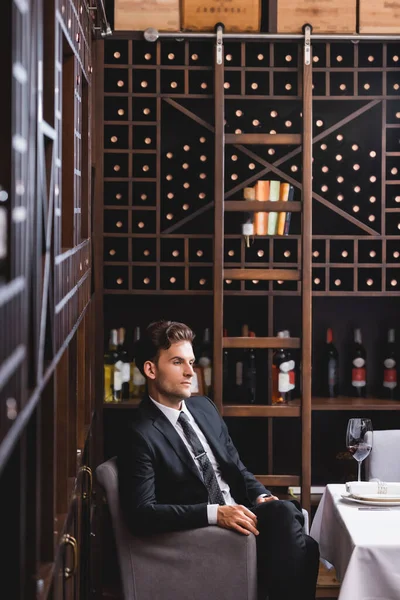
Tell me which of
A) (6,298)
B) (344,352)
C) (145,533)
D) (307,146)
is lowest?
(145,533)

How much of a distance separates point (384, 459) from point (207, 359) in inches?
51.8

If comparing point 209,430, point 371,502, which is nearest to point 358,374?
point 209,430

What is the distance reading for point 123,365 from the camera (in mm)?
4941

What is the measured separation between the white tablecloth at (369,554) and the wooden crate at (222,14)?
273cm

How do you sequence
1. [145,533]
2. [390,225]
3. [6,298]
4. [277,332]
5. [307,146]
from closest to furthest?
[6,298] < [145,533] < [307,146] < [390,225] < [277,332]

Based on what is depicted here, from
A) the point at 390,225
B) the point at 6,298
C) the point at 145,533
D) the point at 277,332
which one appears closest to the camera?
the point at 6,298

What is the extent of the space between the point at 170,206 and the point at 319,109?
1.09m

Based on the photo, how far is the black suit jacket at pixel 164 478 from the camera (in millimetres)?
3336

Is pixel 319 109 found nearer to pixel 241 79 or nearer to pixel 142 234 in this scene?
pixel 241 79

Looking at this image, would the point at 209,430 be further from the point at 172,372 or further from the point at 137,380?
the point at 137,380

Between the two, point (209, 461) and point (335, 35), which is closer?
point (209, 461)

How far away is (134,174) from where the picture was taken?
4977mm

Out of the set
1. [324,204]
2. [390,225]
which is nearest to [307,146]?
[324,204]

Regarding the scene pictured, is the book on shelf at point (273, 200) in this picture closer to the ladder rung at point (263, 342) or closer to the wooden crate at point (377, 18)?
the ladder rung at point (263, 342)
